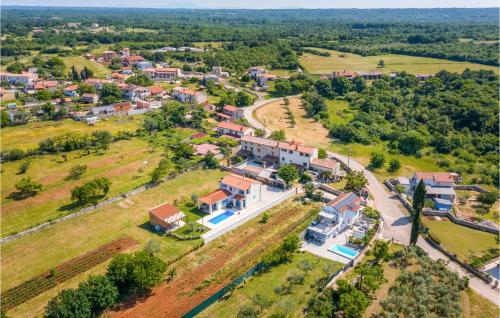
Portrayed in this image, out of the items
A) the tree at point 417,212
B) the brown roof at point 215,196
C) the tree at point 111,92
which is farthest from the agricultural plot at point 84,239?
the tree at point 111,92

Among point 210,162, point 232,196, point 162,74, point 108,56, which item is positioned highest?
point 108,56

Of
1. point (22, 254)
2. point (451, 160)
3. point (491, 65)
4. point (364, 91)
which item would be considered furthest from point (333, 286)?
point (491, 65)

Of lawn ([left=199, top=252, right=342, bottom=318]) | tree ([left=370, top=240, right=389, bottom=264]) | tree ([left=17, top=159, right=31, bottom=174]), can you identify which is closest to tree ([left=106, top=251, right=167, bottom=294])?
lawn ([left=199, top=252, right=342, bottom=318])

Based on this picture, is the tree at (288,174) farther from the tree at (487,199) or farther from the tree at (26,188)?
the tree at (26,188)

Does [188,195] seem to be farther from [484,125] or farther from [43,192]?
[484,125]

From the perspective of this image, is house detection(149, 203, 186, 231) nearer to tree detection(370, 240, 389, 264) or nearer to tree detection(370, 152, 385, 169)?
tree detection(370, 240, 389, 264)

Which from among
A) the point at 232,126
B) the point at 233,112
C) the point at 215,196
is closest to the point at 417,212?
the point at 215,196

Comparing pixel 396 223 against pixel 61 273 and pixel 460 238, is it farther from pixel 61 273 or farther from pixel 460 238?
pixel 61 273
